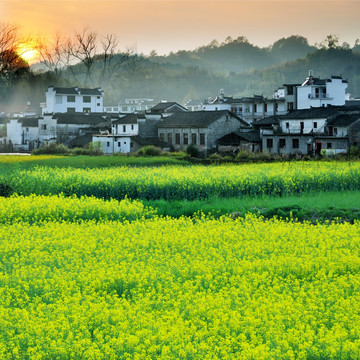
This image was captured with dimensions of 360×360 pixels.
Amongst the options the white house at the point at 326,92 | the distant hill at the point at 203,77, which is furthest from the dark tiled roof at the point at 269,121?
the distant hill at the point at 203,77

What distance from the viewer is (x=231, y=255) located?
43.7ft

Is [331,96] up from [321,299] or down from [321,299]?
up

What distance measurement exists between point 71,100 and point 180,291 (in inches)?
3674

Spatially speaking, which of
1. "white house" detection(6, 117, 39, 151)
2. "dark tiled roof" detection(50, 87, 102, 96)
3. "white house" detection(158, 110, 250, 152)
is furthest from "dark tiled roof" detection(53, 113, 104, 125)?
"dark tiled roof" detection(50, 87, 102, 96)

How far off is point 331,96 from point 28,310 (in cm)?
7464

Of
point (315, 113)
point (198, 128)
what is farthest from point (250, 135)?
point (315, 113)

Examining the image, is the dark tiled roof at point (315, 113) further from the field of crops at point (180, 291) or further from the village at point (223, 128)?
the field of crops at point (180, 291)

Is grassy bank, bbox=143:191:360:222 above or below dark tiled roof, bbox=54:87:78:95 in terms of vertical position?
below

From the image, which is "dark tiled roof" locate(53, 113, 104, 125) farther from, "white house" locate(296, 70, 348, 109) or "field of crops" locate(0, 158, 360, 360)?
"field of crops" locate(0, 158, 360, 360)

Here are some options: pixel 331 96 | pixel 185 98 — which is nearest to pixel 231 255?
pixel 331 96

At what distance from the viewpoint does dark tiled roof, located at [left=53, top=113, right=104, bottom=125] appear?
268ft

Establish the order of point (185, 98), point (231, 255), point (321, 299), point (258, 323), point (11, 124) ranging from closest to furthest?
point (258, 323), point (321, 299), point (231, 255), point (11, 124), point (185, 98)

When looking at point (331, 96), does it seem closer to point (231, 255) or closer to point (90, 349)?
point (231, 255)

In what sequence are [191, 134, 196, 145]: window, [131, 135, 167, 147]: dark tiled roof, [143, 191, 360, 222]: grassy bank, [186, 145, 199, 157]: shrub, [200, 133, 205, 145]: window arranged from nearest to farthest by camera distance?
[143, 191, 360, 222]: grassy bank, [186, 145, 199, 157]: shrub, [200, 133, 205, 145]: window, [191, 134, 196, 145]: window, [131, 135, 167, 147]: dark tiled roof
